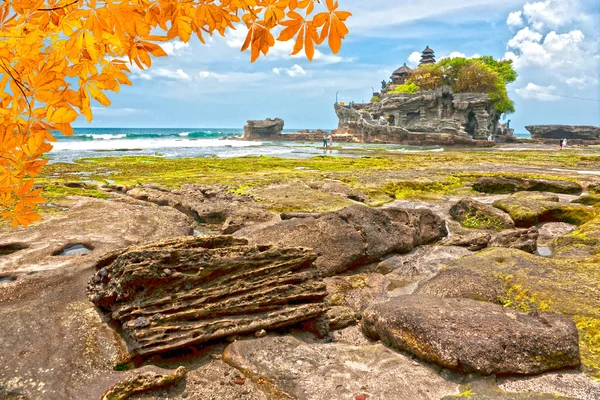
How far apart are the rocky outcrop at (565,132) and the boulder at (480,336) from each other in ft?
341

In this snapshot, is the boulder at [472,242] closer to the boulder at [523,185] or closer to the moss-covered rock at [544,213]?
the moss-covered rock at [544,213]

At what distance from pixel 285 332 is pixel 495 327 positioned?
9.11ft

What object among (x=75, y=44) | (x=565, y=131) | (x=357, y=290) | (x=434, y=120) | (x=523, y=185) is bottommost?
(x=357, y=290)

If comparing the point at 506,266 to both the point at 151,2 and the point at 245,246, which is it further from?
the point at 151,2

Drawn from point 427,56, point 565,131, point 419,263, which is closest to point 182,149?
point 419,263

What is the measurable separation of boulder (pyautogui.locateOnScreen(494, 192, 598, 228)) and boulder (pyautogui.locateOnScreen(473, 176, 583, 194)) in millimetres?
4187

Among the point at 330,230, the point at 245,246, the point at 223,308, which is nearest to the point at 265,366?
the point at 223,308

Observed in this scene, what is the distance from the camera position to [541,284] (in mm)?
6008

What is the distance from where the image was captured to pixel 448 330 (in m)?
4.70

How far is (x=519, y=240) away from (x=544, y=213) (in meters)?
3.61

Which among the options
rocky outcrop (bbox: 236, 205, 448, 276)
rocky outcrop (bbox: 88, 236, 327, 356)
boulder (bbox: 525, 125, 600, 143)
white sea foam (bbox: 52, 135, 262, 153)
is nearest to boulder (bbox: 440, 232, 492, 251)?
rocky outcrop (bbox: 236, 205, 448, 276)

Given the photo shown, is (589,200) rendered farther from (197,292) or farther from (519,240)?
(197,292)

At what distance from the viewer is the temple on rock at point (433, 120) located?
68.1 metres

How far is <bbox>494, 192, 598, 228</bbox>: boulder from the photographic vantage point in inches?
449
